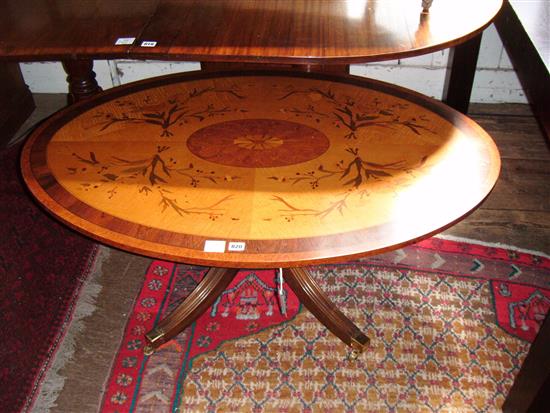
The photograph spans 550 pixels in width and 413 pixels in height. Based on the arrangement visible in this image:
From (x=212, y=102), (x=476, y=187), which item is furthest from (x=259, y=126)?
(x=476, y=187)

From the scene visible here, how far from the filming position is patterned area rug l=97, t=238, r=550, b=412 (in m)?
1.51

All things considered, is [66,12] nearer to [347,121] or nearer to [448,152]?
[347,121]

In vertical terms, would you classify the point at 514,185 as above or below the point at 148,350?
below

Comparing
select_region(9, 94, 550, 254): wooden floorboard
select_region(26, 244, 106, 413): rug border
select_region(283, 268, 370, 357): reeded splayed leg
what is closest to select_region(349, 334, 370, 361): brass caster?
select_region(283, 268, 370, 357): reeded splayed leg

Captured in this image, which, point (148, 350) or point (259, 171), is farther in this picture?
point (148, 350)

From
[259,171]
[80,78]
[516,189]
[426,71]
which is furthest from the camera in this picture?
[426,71]

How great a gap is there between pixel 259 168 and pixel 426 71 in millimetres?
1820

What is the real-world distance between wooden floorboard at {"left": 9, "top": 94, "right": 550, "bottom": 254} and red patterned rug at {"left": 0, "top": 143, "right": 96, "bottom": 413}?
115cm

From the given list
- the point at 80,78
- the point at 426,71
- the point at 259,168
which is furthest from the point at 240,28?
the point at 426,71

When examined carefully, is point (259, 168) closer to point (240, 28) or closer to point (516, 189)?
point (240, 28)

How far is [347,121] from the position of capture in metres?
1.59

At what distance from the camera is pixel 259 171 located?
1365mm

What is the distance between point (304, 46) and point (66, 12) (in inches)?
32.8

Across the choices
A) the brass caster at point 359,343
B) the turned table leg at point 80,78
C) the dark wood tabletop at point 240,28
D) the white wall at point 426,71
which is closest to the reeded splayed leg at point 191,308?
the brass caster at point 359,343
